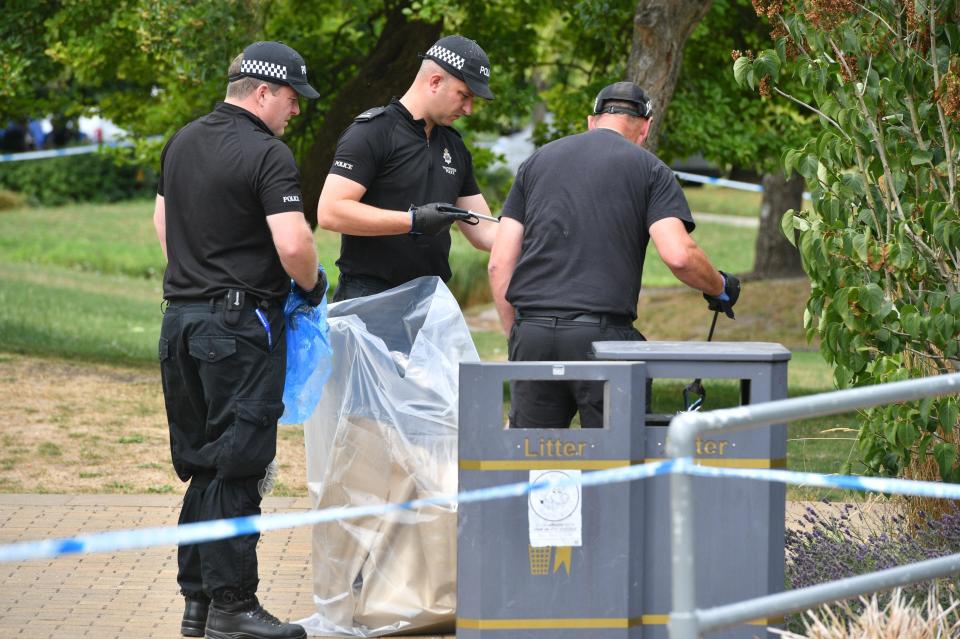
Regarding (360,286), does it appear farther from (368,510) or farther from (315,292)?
(368,510)

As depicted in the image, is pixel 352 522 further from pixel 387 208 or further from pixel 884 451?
pixel 884 451

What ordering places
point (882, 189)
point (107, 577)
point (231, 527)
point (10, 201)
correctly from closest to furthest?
point (231, 527) < point (882, 189) < point (107, 577) < point (10, 201)

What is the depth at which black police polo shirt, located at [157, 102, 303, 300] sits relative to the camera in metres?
4.48

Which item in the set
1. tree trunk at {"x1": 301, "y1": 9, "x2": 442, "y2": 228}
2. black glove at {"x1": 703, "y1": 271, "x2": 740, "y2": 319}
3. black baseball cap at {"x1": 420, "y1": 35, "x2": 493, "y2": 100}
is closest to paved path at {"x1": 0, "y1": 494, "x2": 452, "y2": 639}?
black glove at {"x1": 703, "y1": 271, "x2": 740, "y2": 319}

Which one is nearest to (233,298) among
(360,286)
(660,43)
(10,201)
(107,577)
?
(360,286)

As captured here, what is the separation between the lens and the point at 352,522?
15.6ft

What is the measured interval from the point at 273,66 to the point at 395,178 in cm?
66

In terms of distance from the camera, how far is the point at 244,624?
4.55 m

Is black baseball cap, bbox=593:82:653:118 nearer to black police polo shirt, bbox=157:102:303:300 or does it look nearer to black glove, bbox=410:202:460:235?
black glove, bbox=410:202:460:235

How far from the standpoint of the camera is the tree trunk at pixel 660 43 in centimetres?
879

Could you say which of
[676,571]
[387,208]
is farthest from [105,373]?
[676,571]

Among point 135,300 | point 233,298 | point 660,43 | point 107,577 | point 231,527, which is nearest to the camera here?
point 231,527

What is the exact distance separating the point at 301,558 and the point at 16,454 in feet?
9.58

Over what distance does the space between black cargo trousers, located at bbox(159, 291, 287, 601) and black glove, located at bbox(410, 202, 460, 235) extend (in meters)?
0.58
